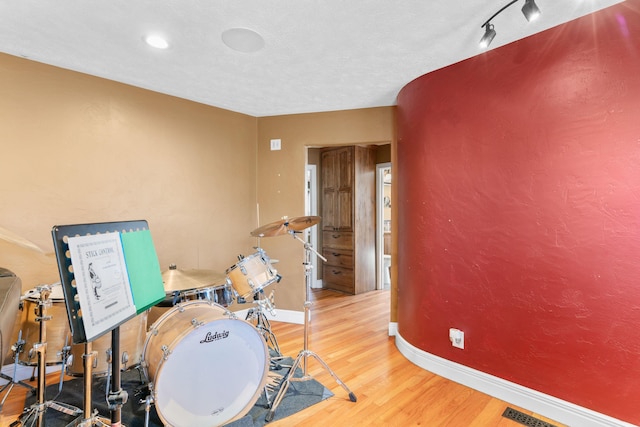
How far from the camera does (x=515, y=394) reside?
78.8 inches

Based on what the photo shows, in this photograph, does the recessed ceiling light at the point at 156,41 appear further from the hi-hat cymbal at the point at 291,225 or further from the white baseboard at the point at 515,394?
the white baseboard at the point at 515,394

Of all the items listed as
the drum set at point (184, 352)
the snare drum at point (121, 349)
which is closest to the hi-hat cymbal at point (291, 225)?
the drum set at point (184, 352)

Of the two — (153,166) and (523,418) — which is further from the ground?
(153,166)

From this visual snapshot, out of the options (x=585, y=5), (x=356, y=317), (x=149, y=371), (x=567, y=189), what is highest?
(x=585, y=5)

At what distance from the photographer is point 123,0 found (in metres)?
1.63

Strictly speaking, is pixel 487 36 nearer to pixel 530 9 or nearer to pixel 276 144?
pixel 530 9

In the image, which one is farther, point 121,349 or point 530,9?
point 121,349

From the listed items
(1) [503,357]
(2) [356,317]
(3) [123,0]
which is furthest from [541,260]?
(3) [123,0]

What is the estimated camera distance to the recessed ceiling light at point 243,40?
1.91 metres

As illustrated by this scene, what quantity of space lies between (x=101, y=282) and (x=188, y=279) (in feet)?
4.13

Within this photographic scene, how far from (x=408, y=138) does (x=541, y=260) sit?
138 centimetres

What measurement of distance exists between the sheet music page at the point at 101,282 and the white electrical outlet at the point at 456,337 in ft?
6.94

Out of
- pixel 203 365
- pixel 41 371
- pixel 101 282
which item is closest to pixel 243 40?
pixel 101 282

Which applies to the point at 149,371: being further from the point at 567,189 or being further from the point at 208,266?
the point at 567,189
